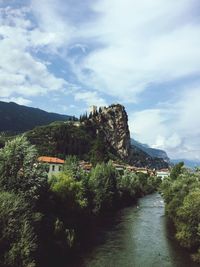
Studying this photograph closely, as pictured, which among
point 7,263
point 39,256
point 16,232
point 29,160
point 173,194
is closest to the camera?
point 7,263

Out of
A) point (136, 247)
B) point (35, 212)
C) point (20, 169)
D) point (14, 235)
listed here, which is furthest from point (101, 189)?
point (14, 235)

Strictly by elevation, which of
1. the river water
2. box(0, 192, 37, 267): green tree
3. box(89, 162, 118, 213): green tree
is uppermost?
box(89, 162, 118, 213): green tree

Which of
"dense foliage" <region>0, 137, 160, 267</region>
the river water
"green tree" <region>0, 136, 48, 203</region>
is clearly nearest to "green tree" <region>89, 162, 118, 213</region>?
"dense foliage" <region>0, 137, 160, 267</region>

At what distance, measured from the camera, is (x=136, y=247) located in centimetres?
5100

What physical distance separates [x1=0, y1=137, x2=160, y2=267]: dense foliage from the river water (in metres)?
3.49

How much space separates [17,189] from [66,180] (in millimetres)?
18896

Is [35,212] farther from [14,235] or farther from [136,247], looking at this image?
[136,247]

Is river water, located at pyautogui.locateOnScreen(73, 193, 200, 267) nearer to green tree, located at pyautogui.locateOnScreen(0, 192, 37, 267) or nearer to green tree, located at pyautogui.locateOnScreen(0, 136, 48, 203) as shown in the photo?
green tree, located at pyautogui.locateOnScreen(0, 192, 37, 267)

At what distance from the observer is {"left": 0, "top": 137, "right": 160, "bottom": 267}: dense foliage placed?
3353 cm

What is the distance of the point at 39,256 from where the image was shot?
38844 mm

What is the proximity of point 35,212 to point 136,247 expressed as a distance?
1703 cm

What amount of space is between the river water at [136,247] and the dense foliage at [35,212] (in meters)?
3.49

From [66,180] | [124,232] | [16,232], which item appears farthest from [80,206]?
[16,232]

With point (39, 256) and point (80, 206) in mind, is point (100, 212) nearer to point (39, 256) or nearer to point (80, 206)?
point (80, 206)
